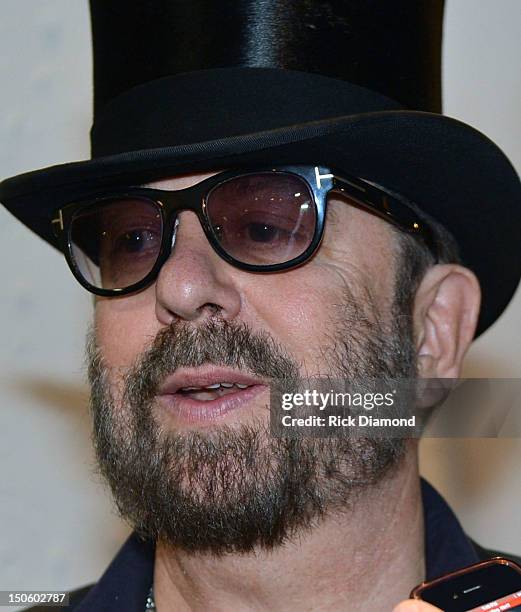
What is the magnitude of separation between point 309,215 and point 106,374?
1.28 ft

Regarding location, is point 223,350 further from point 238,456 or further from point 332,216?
point 332,216

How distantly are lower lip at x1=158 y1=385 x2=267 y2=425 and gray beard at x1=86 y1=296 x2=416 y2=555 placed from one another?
0.06 feet

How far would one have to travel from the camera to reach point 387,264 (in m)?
1.54

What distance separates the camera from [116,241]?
1517mm

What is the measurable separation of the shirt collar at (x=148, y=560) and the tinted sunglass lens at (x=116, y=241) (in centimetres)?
48

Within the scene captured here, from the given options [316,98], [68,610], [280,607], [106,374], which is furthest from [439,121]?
[68,610]

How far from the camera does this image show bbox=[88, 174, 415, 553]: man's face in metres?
1.38

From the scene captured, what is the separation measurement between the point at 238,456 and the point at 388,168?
0.45 m

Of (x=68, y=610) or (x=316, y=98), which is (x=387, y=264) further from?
(x=68, y=610)

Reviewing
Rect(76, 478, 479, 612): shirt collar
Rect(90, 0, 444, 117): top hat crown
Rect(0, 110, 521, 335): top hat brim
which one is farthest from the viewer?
Rect(76, 478, 479, 612): shirt collar

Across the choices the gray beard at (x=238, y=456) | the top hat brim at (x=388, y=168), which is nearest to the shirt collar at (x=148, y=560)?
the gray beard at (x=238, y=456)

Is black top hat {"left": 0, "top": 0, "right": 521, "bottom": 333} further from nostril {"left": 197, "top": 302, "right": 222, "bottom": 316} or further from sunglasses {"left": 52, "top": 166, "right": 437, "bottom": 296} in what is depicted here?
nostril {"left": 197, "top": 302, "right": 222, "bottom": 316}

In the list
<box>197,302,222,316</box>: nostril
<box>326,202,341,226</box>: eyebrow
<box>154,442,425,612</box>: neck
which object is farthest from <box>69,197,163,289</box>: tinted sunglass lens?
<box>154,442,425,612</box>: neck

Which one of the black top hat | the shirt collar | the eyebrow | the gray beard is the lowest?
the shirt collar
